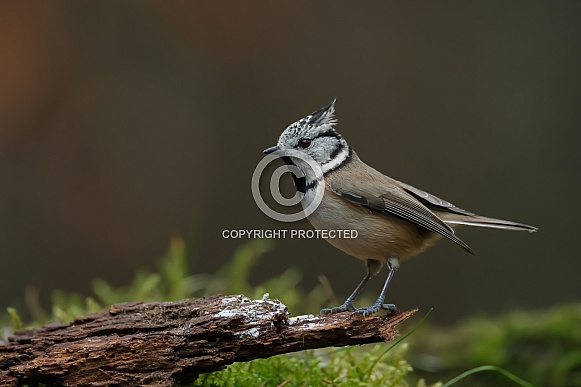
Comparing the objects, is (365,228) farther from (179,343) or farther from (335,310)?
(179,343)

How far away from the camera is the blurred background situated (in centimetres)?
980

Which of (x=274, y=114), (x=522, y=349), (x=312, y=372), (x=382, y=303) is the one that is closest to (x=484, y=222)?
(x=382, y=303)

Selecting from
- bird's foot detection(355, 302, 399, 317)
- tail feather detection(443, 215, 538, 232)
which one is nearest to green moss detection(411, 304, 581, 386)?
tail feather detection(443, 215, 538, 232)

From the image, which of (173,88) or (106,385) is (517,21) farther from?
(106,385)

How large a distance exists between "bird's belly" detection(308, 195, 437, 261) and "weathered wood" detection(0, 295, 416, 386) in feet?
2.12

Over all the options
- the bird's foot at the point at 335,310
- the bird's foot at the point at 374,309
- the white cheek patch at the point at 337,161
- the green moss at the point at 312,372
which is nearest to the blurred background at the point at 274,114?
the white cheek patch at the point at 337,161

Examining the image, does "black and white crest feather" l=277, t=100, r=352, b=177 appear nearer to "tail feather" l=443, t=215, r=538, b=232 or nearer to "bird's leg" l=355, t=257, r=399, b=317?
"bird's leg" l=355, t=257, r=399, b=317

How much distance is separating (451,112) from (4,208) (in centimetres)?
682

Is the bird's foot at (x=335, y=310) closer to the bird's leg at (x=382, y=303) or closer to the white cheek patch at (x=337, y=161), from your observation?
the bird's leg at (x=382, y=303)

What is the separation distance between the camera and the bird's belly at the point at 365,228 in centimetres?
405

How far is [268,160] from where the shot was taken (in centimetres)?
473

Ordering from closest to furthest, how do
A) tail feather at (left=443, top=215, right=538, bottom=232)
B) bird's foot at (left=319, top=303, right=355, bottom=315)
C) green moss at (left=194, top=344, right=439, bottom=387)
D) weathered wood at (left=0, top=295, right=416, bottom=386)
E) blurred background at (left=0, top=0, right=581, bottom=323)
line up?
1. weathered wood at (left=0, top=295, right=416, bottom=386)
2. green moss at (left=194, top=344, right=439, bottom=387)
3. bird's foot at (left=319, top=303, right=355, bottom=315)
4. tail feather at (left=443, top=215, right=538, bottom=232)
5. blurred background at (left=0, top=0, right=581, bottom=323)

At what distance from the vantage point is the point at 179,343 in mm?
3285

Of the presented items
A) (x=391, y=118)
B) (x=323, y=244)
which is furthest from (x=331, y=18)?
(x=323, y=244)
